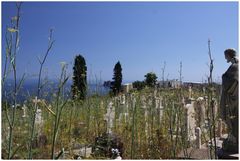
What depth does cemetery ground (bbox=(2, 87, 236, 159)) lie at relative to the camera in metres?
3.40

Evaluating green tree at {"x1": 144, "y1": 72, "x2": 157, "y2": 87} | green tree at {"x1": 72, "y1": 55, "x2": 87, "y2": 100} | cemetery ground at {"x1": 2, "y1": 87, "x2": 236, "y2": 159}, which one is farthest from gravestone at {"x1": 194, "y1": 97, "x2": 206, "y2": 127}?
green tree at {"x1": 144, "y1": 72, "x2": 157, "y2": 87}

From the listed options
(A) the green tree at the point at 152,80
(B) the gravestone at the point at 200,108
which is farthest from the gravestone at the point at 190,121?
(A) the green tree at the point at 152,80

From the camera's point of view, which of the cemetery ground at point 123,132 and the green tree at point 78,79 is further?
the green tree at point 78,79

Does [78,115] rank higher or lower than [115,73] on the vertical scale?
lower

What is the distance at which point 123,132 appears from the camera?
14.3ft

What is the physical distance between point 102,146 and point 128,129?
718mm

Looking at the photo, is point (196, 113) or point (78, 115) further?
point (78, 115)

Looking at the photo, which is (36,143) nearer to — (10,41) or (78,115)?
(78,115)

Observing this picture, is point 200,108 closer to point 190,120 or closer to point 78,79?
point 190,120

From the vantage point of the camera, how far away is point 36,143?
12.6ft

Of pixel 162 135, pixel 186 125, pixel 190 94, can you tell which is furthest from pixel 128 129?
pixel 190 94

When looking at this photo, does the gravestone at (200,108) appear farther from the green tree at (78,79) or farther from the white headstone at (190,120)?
the green tree at (78,79)

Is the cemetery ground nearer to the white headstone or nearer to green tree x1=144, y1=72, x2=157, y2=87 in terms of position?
the white headstone

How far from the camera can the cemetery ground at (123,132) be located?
3404mm
